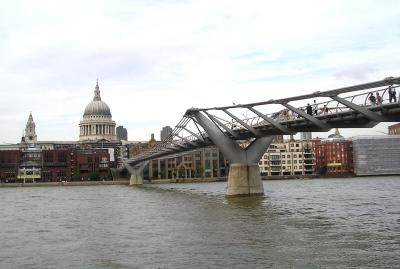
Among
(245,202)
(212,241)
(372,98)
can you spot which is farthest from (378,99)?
(245,202)

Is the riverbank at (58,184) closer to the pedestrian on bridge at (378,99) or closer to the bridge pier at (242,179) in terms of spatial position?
the bridge pier at (242,179)

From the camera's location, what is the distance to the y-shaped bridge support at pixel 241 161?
61312mm

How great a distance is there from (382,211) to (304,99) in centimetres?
1023

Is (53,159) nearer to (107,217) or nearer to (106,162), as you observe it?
(106,162)

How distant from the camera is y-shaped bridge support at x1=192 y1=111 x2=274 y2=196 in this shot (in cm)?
6131

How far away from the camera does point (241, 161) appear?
202ft

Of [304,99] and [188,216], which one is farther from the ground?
[304,99]

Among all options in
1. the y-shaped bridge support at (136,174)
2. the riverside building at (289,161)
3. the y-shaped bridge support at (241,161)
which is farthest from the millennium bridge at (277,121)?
the riverside building at (289,161)

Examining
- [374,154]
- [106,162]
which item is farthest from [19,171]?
[374,154]

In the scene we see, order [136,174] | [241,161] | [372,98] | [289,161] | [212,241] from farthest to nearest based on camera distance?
1. [289,161]
2. [136,174]
3. [241,161]
4. [372,98]
5. [212,241]

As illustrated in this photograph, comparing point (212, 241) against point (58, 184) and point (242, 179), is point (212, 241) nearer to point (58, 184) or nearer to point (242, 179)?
point (242, 179)

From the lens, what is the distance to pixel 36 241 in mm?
27641

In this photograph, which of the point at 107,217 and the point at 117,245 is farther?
the point at 107,217

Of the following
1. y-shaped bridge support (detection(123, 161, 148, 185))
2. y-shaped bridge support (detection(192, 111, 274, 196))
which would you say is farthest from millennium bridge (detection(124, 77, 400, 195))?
y-shaped bridge support (detection(123, 161, 148, 185))
